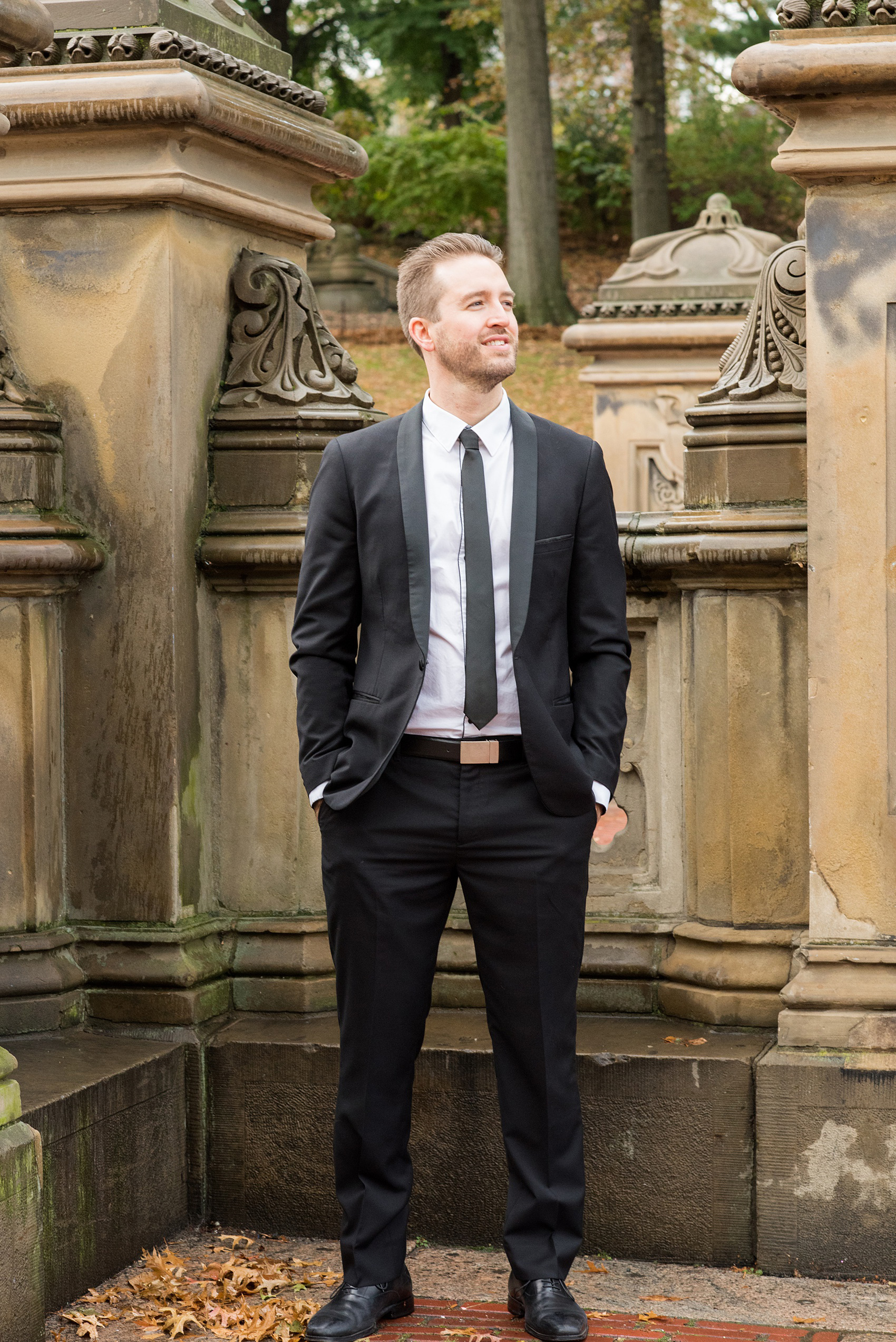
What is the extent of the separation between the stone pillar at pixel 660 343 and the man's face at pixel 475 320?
656 centimetres

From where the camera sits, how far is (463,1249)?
3.74m

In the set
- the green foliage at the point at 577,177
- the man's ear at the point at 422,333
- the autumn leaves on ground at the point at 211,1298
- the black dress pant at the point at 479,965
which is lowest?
the autumn leaves on ground at the point at 211,1298

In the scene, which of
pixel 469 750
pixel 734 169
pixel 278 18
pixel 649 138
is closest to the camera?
pixel 469 750

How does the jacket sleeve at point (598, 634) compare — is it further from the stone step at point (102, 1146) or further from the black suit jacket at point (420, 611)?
the stone step at point (102, 1146)

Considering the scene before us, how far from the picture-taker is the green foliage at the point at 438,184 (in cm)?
2517

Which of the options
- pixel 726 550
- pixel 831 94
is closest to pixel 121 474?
pixel 726 550

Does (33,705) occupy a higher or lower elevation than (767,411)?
lower

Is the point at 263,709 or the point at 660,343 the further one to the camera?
the point at 660,343

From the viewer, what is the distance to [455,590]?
313 cm

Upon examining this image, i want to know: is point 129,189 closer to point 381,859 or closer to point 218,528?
point 218,528

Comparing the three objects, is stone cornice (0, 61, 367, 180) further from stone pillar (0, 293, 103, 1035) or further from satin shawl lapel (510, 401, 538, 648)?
satin shawl lapel (510, 401, 538, 648)

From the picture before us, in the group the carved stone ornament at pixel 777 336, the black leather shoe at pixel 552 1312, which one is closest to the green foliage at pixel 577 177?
the carved stone ornament at pixel 777 336

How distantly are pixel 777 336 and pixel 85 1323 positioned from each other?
8.83 ft

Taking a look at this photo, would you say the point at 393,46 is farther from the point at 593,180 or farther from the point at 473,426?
the point at 473,426
